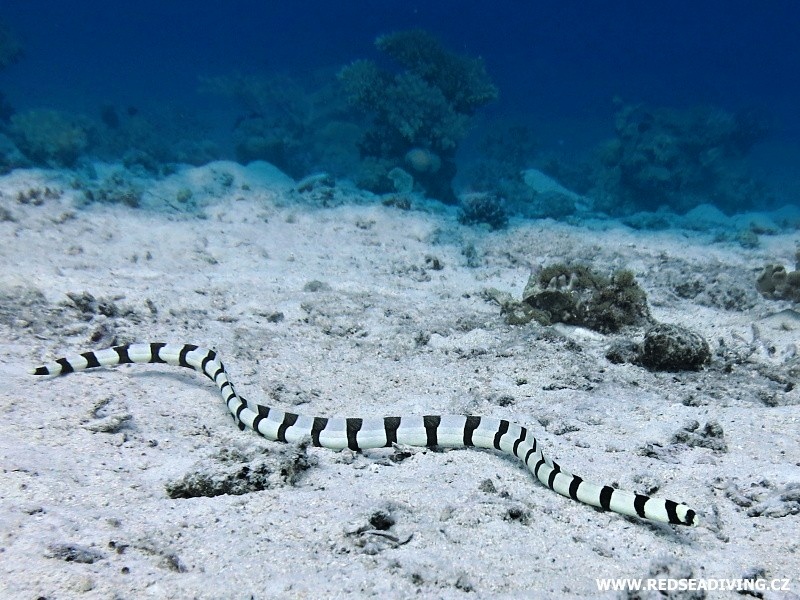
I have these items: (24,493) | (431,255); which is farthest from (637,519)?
(431,255)

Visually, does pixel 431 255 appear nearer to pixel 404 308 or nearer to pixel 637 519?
pixel 404 308

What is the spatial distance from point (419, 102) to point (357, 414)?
38.1ft

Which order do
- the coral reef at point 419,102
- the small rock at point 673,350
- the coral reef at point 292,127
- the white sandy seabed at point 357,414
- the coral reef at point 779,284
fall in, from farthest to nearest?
the coral reef at point 292,127, the coral reef at point 419,102, the coral reef at point 779,284, the small rock at point 673,350, the white sandy seabed at point 357,414

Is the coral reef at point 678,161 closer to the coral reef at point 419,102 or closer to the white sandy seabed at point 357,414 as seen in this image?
the coral reef at point 419,102

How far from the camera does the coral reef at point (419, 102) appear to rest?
13.8 meters

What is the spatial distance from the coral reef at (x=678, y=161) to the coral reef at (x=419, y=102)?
16.8 ft

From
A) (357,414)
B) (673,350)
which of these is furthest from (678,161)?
(357,414)

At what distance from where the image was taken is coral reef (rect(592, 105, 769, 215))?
53.9ft

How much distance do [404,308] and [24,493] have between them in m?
4.18

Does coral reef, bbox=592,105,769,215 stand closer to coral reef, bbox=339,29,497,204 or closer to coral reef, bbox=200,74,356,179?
coral reef, bbox=339,29,497,204

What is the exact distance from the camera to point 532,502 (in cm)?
275

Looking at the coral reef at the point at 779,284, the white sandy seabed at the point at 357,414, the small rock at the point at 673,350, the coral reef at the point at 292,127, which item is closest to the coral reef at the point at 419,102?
the coral reef at the point at 292,127

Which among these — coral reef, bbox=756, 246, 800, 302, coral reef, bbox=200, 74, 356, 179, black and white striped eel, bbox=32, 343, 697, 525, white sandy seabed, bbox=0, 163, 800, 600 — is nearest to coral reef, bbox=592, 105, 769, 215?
coral reef, bbox=200, 74, 356, 179

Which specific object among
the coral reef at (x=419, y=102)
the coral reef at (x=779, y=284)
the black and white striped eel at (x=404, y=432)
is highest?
the coral reef at (x=419, y=102)
